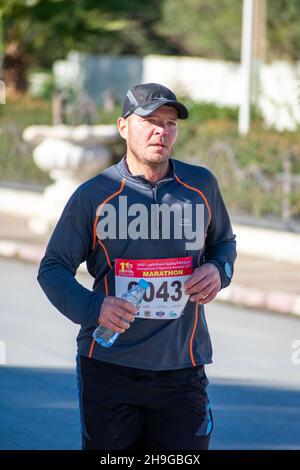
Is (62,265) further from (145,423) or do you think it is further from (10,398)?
(10,398)

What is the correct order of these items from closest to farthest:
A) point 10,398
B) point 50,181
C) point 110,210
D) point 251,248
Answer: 1. point 110,210
2. point 10,398
3. point 251,248
4. point 50,181

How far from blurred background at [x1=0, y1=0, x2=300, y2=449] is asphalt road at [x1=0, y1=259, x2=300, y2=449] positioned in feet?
0.04

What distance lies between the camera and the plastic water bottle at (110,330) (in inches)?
160

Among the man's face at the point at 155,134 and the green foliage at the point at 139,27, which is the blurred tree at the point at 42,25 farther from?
the man's face at the point at 155,134

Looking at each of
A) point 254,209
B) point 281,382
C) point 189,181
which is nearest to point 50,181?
point 254,209

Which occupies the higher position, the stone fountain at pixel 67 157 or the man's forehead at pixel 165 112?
the man's forehead at pixel 165 112

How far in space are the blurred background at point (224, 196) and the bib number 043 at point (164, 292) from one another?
278cm

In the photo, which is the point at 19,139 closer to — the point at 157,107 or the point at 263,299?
the point at 263,299

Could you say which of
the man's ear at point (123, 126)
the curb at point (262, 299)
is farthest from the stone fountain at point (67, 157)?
the man's ear at point (123, 126)

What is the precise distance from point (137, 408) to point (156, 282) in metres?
0.47

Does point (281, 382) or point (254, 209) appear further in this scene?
point (254, 209)

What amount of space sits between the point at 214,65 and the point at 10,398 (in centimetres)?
2689
